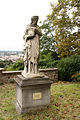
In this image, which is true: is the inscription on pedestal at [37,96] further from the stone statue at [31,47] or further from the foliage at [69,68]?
the foliage at [69,68]

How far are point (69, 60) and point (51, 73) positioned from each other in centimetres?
166

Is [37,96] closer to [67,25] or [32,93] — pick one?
[32,93]

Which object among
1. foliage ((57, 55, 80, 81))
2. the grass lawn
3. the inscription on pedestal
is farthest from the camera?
foliage ((57, 55, 80, 81))

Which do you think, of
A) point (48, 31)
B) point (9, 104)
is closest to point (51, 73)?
point (9, 104)

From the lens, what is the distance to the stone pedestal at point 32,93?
370 centimetres

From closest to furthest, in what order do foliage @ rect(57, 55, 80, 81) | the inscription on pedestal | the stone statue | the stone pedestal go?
the stone pedestal, the inscription on pedestal, the stone statue, foliage @ rect(57, 55, 80, 81)

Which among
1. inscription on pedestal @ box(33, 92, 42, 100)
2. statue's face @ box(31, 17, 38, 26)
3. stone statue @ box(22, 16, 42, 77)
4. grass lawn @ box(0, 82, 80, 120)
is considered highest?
statue's face @ box(31, 17, 38, 26)

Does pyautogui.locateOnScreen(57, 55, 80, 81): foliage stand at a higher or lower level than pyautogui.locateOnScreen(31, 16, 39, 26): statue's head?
lower

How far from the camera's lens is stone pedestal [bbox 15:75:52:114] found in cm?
370

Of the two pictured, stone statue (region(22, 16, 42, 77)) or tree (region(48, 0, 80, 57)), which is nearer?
stone statue (region(22, 16, 42, 77))

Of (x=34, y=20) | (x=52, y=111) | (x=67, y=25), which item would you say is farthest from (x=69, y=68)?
(x=34, y=20)

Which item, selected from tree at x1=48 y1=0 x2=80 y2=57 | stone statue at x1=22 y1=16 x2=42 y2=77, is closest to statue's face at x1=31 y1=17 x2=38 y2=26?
stone statue at x1=22 y1=16 x2=42 y2=77

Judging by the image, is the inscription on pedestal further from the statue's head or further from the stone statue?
the statue's head

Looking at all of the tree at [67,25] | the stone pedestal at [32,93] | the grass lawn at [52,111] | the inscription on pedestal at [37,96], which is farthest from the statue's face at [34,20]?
the tree at [67,25]
